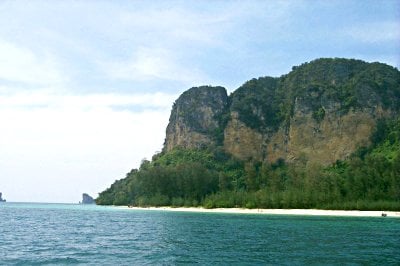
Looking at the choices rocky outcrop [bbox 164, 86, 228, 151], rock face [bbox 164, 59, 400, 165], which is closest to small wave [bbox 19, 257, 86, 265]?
rock face [bbox 164, 59, 400, 165]

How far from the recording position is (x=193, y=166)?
467ft

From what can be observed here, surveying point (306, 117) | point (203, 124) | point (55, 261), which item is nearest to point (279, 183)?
point (306, 117)

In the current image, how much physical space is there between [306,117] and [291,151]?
14.2 metres

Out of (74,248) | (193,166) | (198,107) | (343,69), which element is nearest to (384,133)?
(343,69)

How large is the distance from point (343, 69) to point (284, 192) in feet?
338

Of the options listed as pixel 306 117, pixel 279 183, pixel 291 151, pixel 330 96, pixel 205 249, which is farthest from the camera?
pixel 291 151

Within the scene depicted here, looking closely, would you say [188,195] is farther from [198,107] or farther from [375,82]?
[375,82]

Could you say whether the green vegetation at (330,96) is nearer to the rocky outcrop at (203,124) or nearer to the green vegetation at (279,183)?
the rocky outcrop at (203,124)

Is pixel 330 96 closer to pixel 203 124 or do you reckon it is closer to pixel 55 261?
pixel 203 124

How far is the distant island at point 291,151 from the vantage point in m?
106

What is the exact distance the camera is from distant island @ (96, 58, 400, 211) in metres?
106

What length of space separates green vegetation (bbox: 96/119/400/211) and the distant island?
0.25m

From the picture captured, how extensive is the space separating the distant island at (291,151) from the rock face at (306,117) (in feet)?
1.25

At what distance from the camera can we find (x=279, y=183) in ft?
395
